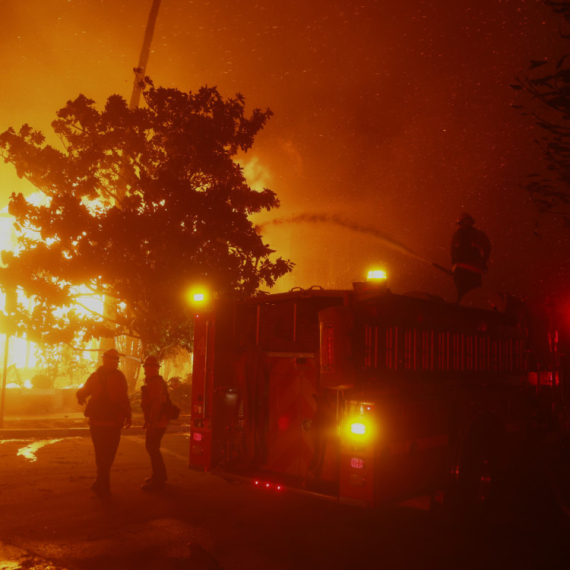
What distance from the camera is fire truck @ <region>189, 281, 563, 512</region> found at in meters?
4.91

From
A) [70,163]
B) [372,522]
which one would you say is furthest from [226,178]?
[372,522]

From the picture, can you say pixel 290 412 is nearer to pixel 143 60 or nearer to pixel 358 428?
pixel 358 428

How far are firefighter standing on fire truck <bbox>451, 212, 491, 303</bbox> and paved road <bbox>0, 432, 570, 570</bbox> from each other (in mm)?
2863

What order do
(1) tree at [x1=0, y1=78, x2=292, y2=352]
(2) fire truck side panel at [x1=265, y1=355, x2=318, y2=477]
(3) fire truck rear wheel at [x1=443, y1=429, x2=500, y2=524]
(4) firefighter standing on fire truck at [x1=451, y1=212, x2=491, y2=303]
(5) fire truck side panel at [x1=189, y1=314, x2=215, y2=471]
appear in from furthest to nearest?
(1) tree at [x1=0, y1=78, x2=292, y2=352]
(4) firefighter standing on fire truck at [x1=451, y1=212, x2=491, y2=303]
(5) fire truck side panel at [x1=189, y1=314, x2=215, y2=471]
(2) fire truck side panel at [x1=265, y1=355, x2=318, y2=477]
(3) fire truck rear wheel at [x1=443, y1=429, x2=500, y2=524]

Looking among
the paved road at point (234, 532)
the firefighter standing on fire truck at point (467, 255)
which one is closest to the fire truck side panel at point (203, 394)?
the paved road at point (234, 532)

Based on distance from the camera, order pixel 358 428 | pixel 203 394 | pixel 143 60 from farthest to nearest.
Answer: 1. pixel 143 60
2. pixel 203 394
3. pixel 358 428

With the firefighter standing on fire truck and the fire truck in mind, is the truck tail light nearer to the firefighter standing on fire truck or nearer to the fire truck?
the fire truck

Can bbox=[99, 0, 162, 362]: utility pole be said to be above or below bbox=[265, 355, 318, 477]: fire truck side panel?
above

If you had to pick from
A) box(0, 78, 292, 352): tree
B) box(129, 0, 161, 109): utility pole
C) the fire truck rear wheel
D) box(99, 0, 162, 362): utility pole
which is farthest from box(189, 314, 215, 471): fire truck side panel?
box(129, 0, 161, 109): utility pole

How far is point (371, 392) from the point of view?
4.97 metres

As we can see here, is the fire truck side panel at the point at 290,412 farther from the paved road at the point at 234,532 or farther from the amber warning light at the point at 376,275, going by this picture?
the amber warning light at the point at 376,275

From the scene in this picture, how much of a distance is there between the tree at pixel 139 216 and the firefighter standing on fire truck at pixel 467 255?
21.9 ft

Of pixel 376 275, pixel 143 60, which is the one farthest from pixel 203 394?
pixel 143 60

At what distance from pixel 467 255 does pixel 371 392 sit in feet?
14.4
